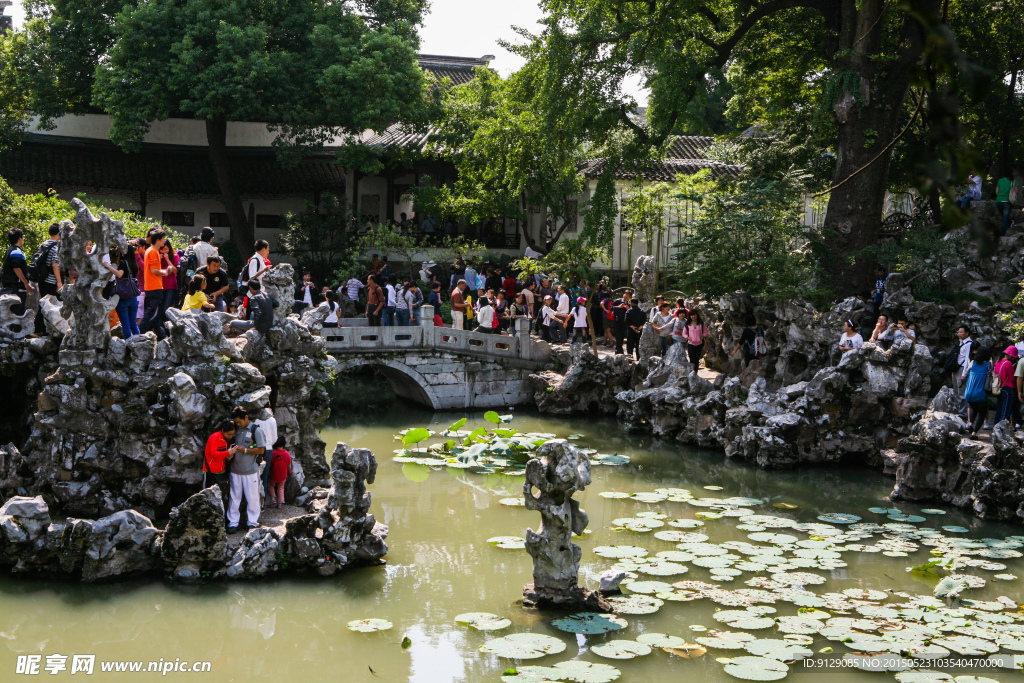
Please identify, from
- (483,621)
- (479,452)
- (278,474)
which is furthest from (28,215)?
(483,621)

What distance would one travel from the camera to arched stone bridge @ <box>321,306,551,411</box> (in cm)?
1898

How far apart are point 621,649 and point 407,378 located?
12.9m

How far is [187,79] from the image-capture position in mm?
20859

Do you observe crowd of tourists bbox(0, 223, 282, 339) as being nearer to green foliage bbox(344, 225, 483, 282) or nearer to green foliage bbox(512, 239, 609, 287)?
green foliage bbox(512, 239, 609, 287)

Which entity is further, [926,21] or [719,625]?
[719,625]

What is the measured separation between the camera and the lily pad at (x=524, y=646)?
7531 millimetres

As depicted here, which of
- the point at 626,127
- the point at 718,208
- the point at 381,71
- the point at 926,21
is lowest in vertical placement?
the point at 926,21

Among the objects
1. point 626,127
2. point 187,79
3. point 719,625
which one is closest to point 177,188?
point 187,79

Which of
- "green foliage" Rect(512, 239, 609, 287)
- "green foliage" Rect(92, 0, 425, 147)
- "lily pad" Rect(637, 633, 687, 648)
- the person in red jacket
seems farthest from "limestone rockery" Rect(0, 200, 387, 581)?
"green foliage" Rect(92, 0, 425, 147)

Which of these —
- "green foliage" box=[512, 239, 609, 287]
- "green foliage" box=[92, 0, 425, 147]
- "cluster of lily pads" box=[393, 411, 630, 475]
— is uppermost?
"green foliage" box=[92, 0, 425, 147]

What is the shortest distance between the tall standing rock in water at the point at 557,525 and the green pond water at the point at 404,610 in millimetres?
273

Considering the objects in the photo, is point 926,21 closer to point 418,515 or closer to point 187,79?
point 418,515

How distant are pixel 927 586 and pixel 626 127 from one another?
12.2m

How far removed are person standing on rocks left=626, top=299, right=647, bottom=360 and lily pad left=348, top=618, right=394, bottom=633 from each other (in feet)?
39.8
